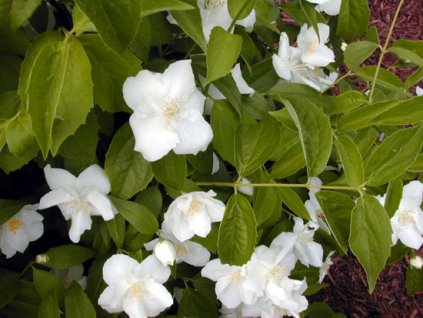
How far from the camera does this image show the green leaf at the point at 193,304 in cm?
109

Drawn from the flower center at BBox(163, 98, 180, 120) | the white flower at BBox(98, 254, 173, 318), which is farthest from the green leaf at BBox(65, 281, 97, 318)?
the flower center at BBox(163, 98, 180, 120)

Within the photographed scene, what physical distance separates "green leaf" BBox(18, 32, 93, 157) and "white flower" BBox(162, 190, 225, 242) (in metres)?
0.24

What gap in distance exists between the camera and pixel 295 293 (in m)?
1.07

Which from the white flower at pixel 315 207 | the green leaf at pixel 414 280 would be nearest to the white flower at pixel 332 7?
the white flower at pixel 315 207

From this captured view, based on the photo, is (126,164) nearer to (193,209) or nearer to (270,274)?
(193,209)

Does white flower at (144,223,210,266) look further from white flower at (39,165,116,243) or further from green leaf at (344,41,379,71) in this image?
green leaf at (344,41,379,71)

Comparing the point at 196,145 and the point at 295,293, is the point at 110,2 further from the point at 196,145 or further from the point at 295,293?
the point at 295,293

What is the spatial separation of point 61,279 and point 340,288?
4.69ft

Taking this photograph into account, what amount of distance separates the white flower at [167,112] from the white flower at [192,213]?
95 millimetres

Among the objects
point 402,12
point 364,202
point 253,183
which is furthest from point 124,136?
point 402,12

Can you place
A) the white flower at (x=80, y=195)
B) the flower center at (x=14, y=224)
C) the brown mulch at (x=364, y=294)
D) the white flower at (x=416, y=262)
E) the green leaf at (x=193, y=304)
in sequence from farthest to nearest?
the brown mulch at (x=364, y=294) → the white flower at (x=416, y=262) → the green leaf at (x=193, y=304) → the flower center at (x=14, y=224) → the white flower at (x=80, y=195)

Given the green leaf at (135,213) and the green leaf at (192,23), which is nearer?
the green leaf at (192,23)

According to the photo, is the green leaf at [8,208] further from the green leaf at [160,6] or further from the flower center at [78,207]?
the green leaf at [160,6]

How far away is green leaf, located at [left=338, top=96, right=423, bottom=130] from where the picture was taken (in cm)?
82
